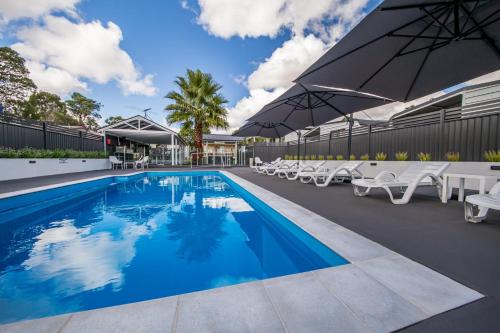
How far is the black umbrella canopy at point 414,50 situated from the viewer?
2678 mm

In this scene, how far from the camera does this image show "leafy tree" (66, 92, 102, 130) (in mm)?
30406

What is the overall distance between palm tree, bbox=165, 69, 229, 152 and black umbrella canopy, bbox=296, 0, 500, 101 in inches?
491

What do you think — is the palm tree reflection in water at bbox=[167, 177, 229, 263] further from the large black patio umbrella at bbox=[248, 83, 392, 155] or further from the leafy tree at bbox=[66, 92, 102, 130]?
the leafy tree at bbox=[66, 92, 102, 130]

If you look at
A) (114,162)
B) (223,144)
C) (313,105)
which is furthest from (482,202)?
(223,144)

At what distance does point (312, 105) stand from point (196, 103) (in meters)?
11.0

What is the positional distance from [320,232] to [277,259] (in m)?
0.65

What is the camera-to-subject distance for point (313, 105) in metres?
6.58

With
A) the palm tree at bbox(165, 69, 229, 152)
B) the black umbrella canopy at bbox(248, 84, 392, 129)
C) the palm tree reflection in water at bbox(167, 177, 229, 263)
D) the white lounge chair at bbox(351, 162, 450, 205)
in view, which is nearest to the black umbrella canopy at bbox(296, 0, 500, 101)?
the black umbrella canopy at bbox(248, 84, 392, 129)

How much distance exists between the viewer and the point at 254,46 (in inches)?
610

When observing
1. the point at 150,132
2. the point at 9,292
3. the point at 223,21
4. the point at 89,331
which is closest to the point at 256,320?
the point at 89,331

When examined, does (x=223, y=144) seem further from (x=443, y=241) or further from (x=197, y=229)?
(x=443, y=241)

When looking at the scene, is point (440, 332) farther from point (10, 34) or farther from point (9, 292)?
point (10, 34)


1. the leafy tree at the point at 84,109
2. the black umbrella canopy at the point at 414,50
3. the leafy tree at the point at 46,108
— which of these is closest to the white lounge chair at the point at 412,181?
the black umbrella canopy at the point at 414,50

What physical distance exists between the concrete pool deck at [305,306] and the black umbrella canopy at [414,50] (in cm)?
295
